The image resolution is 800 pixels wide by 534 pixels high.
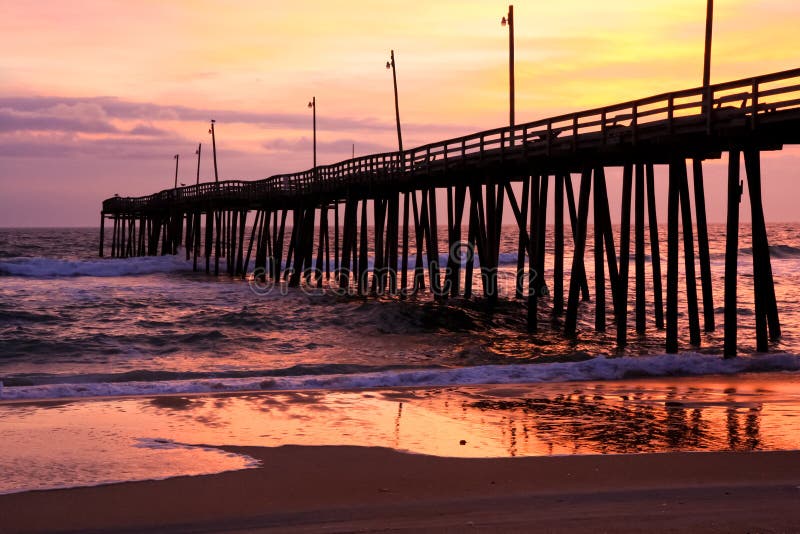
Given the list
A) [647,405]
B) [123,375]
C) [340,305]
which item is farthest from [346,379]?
[340,305]

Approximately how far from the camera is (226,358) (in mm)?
19797

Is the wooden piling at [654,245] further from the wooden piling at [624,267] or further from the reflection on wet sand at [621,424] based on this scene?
the reflection on wet sand at [621,424]

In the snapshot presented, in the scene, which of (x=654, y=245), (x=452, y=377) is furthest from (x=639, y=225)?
(x=452, y=377)

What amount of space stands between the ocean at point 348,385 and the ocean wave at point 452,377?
1.6 inches

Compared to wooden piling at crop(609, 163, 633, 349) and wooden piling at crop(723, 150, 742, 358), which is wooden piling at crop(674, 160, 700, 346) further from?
wooden piling at crop(723, 150, 742, 358)

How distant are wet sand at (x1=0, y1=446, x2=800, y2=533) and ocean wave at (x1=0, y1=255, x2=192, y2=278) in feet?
167

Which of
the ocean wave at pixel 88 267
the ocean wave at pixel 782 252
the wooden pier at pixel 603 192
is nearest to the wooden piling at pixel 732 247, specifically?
the wooden pier at pixel 603 192

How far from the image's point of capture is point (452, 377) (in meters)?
15.4

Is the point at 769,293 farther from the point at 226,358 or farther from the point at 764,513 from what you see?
the point at 764,513

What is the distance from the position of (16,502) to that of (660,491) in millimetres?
4845

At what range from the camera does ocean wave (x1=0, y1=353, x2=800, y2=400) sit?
1427 cm

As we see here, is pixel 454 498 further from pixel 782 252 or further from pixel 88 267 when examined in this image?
pixel 782 252

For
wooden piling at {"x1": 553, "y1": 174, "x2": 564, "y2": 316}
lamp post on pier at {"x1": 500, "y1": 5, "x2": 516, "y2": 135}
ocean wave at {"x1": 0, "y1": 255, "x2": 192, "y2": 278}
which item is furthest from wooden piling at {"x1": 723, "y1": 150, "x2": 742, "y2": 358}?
ocean wave at {"x1": 0, "y1": 255, "x2": 192, "y2": 278}

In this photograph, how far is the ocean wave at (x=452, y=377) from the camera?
14273 millimetres
